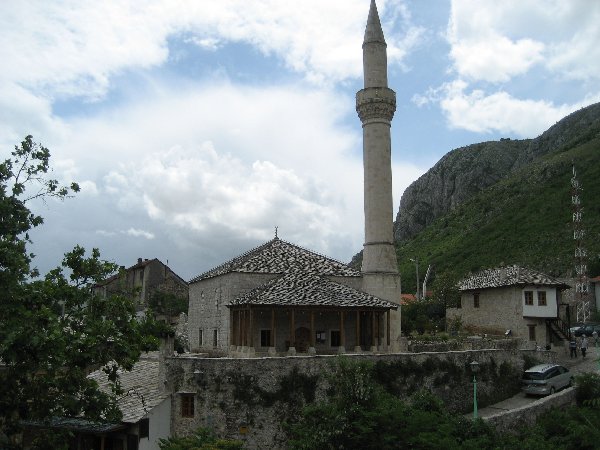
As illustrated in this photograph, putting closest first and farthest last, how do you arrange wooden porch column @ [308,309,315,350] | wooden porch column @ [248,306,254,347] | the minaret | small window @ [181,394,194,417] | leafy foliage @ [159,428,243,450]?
leafy foliage @ [159,428,243,450]
small window @ [181,394,194,417]
wooden porch column @ [248,306,254,347]
wooden porch column @ [308,309,315,350]
the minaret

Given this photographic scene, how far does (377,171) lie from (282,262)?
7.61 meters

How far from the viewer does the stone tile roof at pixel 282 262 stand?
29.6m

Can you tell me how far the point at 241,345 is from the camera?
89.7 feet

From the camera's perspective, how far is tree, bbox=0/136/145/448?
42.3 feet

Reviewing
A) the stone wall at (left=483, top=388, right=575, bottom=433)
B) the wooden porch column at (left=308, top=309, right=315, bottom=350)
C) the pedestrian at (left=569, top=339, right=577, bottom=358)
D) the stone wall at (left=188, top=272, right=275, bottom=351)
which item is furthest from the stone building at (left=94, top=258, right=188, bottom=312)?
the stone wall at (left=483, top=388, right=575, bottom=433)

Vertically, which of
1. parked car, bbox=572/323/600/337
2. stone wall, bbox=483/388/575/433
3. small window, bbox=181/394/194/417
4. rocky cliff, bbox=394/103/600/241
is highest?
rocky cliff, bbox=394/103/600/241

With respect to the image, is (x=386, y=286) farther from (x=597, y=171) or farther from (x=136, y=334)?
A: (x=597, y=171)

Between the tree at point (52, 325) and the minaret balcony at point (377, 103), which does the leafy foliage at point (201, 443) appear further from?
the minaret balcony at point (377, 103)

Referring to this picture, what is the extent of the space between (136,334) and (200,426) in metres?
7.74

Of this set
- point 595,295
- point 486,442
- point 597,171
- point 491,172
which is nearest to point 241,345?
point 486,442

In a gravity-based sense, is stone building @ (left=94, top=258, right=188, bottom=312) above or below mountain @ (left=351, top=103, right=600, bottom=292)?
below

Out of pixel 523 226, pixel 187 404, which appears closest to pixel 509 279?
pixel 187 404

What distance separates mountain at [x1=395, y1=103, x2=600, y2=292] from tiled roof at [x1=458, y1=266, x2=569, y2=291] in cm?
2235

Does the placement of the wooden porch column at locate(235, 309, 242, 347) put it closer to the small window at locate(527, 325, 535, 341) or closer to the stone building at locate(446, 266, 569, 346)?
the stone building at locate(446, 266, 569, 346)
